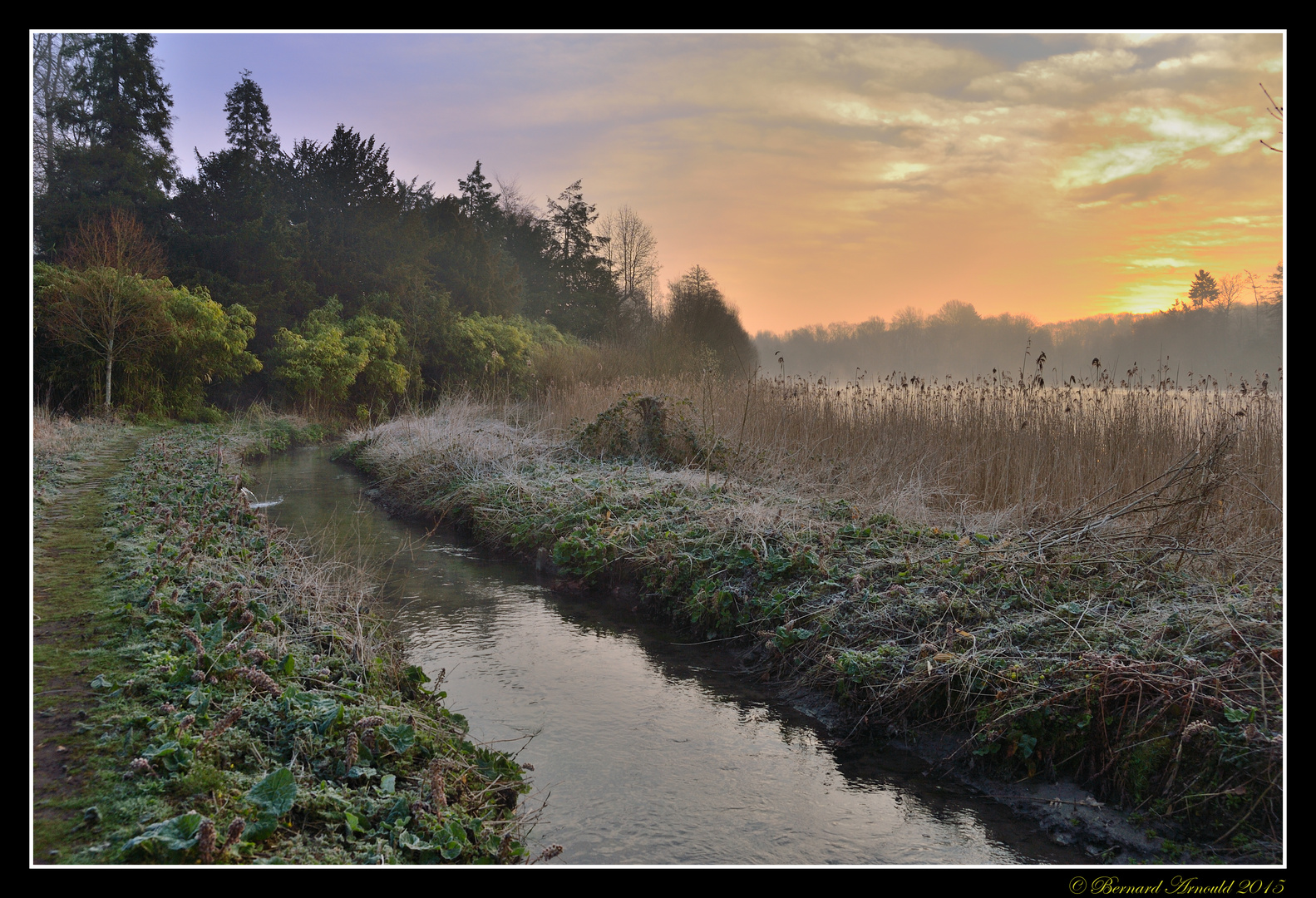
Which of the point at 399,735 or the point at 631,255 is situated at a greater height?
the point at 631,255

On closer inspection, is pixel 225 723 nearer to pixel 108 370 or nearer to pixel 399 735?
pixel 399 735

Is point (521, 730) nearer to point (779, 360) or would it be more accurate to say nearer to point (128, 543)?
point (128, 543)

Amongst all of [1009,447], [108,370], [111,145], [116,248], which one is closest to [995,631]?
[1009,447]

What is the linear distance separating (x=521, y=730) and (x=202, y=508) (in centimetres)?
385

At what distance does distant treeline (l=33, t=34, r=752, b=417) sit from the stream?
1177cm

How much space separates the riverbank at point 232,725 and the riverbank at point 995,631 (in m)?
2.12

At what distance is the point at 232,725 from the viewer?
260 centimetres

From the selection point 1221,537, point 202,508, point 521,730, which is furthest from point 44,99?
point 1221,537

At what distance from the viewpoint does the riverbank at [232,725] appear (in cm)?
210

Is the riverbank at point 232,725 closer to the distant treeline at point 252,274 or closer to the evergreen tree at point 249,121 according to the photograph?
the distant treeline at point 252,274

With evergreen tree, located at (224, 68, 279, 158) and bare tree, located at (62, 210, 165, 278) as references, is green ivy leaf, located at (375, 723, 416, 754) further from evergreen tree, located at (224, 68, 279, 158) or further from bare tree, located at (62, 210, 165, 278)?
evergreen tree, located at (224, 68, 279, 158)

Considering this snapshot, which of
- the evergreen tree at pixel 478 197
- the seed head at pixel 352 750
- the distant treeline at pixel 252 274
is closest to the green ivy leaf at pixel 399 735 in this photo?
the seed head at pixel 352 750

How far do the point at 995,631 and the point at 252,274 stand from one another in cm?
2355

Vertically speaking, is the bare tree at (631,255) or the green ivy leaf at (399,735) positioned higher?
the bare tree at (631,255)
